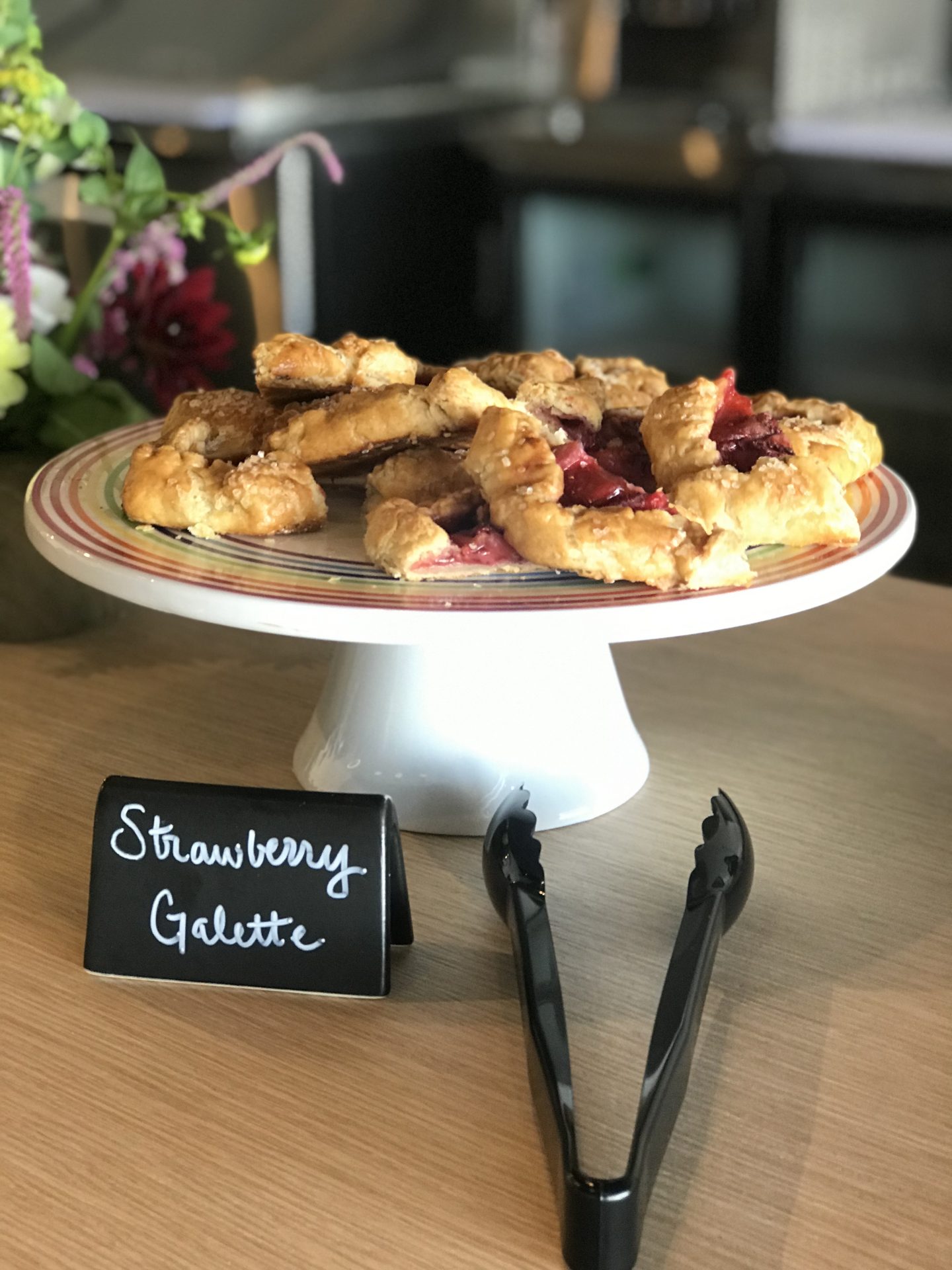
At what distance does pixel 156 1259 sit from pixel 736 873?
12.5 inches

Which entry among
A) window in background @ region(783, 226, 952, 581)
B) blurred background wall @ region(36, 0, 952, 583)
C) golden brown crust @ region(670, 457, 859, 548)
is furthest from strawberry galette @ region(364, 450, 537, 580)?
window in background @ region(783, 226, 952, 581)

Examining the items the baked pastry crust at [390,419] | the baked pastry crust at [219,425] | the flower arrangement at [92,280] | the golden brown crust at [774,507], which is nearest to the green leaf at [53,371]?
the flower arrangement at [92,280]

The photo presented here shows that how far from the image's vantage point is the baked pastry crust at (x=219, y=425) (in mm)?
900

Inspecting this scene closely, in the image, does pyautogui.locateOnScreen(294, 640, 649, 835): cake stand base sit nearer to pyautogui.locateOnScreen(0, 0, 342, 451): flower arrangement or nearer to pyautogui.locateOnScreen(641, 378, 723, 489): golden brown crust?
pyautogui.locateOnScreen(641, 378, 723, 489): golden brown crust

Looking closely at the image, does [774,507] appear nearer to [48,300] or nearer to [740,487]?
[740,487]

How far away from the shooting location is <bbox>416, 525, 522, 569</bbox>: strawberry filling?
771mm

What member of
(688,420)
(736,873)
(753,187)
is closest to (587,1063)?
(736,873)

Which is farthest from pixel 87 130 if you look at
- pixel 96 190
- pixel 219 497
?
pixel 219 497

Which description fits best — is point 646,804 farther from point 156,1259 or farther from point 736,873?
point 156,1259

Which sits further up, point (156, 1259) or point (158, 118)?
point (158, 118)

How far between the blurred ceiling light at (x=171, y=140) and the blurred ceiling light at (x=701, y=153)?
0.96 meters

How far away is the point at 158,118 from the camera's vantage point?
110 inches

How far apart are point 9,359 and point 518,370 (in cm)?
40

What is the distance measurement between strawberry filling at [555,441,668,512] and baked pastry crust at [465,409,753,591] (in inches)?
0.9
